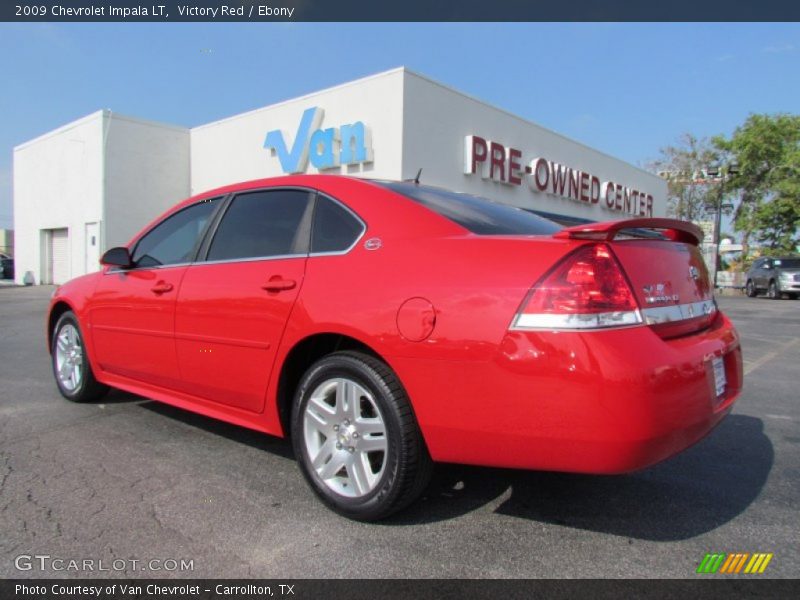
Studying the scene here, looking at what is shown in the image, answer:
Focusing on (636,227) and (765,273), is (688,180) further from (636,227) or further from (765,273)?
(636,227)

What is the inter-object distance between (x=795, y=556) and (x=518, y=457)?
117 centimetres

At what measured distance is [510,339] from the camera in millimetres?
2105

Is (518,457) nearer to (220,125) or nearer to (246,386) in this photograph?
(246,386)

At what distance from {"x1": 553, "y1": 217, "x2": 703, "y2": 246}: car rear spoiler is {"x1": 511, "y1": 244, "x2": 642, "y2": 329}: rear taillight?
69 mm

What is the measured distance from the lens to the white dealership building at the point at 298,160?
50.9 ft

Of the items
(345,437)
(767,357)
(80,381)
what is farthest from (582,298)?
(767,357)

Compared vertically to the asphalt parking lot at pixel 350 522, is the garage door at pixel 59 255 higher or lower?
A: higher

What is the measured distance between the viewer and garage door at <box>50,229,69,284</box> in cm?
2295

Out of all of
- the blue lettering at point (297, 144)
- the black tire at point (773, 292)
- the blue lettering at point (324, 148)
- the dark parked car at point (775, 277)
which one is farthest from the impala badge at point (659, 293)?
the black tire at point (773, 292)

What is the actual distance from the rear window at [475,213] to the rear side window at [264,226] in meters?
0.48

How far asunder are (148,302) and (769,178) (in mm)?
40067

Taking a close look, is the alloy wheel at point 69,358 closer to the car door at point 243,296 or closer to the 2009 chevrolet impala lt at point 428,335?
the 2009 chevrolet impala lt at point 428,335

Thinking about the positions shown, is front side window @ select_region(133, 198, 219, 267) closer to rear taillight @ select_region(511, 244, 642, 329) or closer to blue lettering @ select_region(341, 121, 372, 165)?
rear taillight @ select_region(511, 244, 642, 329)

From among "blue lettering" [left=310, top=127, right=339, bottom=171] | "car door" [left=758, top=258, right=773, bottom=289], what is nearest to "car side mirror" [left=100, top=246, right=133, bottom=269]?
"blue lettering" [left=310, top=127, right=339, bottom=171]
